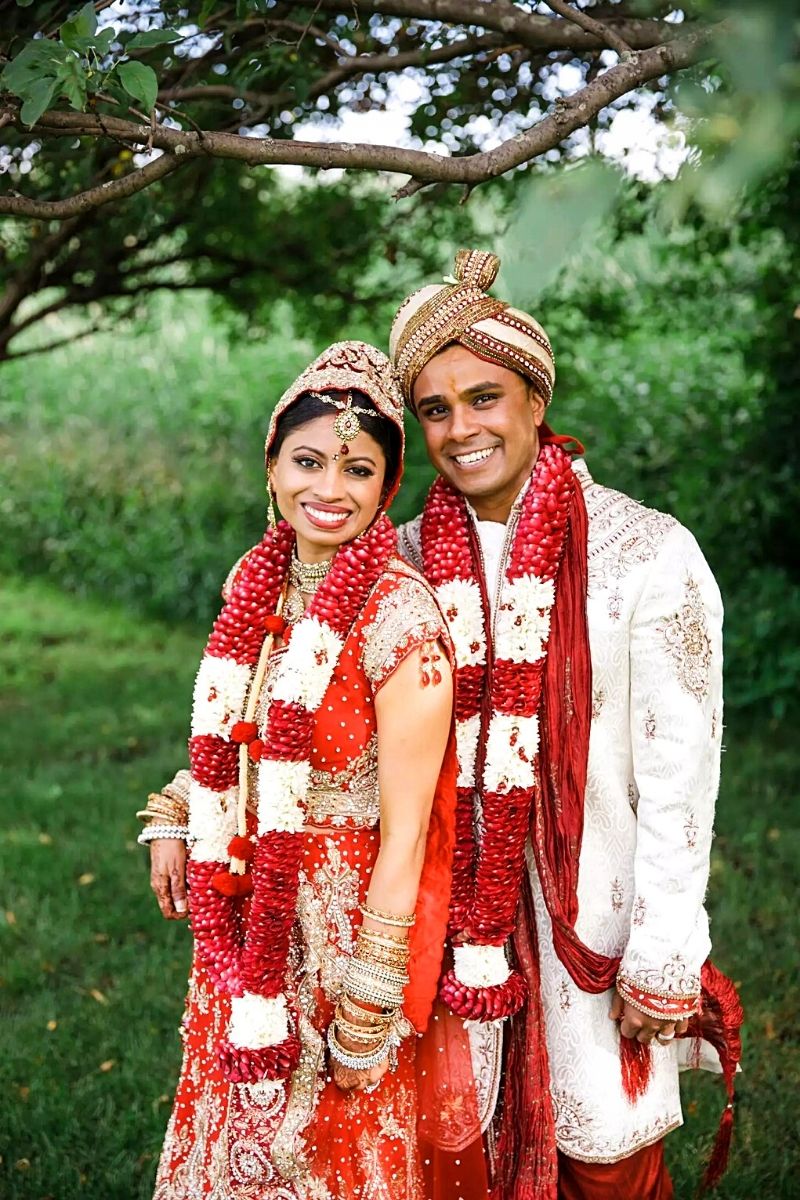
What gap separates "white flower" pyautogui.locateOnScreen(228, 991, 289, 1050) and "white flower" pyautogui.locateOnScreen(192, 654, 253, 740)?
20.6 inches

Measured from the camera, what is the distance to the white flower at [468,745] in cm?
245

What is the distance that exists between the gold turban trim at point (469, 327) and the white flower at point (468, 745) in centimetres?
70

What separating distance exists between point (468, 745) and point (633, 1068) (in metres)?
0.73

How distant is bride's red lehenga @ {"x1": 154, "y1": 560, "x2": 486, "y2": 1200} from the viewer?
2.33 m

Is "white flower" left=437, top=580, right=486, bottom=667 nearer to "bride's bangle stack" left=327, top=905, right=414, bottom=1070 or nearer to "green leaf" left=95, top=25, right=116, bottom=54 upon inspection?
"bride's bangle stack" left=327, top=905, right=414, bottom=1070

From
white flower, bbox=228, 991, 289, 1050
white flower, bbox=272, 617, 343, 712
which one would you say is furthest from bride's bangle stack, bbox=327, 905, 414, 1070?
white flower, bbox=272, 617, 343, 712

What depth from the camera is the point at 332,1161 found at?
2.37 metres

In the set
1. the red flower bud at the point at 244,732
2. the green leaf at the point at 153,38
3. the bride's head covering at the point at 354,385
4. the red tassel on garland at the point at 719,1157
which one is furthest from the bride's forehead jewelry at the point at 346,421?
the red tassel on garland at the point at 719,1157

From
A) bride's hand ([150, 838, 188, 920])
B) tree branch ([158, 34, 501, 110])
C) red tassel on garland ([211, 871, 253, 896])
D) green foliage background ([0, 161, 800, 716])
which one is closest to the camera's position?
red tassel on garland ([211, 871, 253, 896])

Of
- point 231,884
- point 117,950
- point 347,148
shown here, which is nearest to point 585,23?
point 347,148

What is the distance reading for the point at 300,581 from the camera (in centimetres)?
248

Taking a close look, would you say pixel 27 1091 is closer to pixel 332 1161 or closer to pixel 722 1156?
pixel 332 1161

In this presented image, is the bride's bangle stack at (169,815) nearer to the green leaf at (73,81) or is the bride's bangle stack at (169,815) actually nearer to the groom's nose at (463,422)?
the groom's nose at (463,422)

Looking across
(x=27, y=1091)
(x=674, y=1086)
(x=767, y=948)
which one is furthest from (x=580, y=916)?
(x=767, y=948)
